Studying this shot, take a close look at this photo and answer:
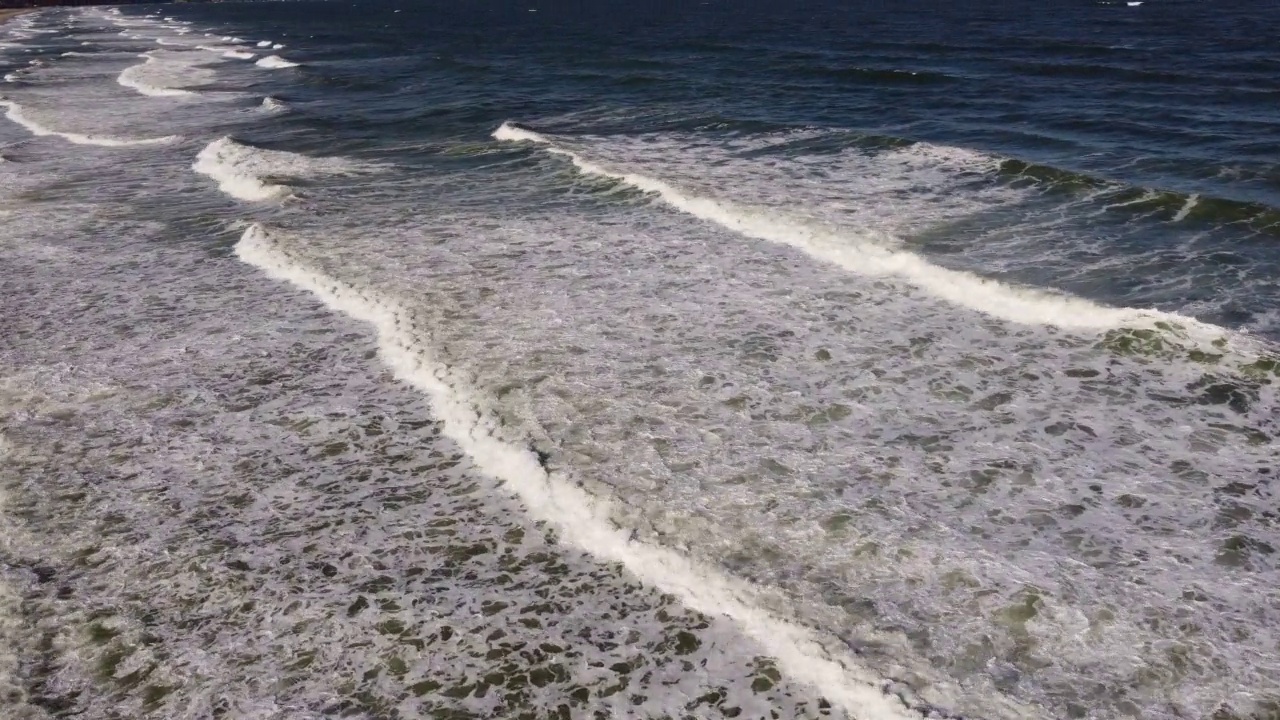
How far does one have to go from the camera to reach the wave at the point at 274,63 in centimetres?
4728

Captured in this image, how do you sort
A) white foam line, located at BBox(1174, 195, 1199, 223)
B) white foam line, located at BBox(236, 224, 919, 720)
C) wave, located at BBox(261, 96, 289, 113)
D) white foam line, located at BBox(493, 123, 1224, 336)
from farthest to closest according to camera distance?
wave, located at BBox(261, 96, 289, 113), white foam line, located at BBox(1174, 195, 1199, 223), white foam line, located at BBox(493, 123, 1224, 336), white foam line, located at BBox(236, 224, 919, 720)

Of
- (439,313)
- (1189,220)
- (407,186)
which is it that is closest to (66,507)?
(439,313)

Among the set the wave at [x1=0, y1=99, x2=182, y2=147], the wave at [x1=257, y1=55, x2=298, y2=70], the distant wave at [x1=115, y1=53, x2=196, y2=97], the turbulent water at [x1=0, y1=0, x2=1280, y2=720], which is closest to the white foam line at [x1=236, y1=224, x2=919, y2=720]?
the turbulent water at [x1=0, y1=0, x2=1280, y2=720]

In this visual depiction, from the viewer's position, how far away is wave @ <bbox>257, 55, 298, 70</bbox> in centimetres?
4728

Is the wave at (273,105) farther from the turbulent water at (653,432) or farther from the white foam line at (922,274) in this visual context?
the white foam line at (922,274)

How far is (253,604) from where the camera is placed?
7.45 meters

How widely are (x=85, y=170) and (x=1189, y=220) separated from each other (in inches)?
920

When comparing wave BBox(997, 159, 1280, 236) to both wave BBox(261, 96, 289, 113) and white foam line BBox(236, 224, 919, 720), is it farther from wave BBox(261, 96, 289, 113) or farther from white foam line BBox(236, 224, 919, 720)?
wave BBox(261, 96, 289, 113)

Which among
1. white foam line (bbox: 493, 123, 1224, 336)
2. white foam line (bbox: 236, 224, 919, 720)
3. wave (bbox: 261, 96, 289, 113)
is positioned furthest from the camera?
wave (bbox: 261, 96, 289, 113)

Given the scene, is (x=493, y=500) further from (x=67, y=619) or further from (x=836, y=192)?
(x=836, y=192)

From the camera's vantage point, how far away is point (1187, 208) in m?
16.7

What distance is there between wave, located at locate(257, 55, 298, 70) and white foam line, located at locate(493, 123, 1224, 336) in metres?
34.3

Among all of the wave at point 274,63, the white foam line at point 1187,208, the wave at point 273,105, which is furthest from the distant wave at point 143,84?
the white foam line at point 1187,208

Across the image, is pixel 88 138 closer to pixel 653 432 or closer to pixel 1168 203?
pixel 653 432
